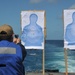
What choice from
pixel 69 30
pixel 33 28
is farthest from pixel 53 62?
pixel 69 30

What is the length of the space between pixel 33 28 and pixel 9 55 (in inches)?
241

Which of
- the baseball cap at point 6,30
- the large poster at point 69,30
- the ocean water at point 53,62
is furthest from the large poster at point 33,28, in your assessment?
the ocean water at point 53,62

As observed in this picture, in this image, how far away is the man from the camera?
259 cm

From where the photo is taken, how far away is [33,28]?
8.72 metres

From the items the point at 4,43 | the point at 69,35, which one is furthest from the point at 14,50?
the point at 69,35

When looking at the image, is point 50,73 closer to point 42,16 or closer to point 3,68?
point 42,16

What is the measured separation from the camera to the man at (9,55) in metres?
2.59

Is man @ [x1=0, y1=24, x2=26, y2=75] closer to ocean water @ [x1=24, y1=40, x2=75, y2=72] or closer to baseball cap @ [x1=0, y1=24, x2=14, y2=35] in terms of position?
baseball cap @ [x1=0, y1=24, x2=14, y2=35]

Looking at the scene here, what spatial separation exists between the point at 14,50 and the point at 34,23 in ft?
19.9

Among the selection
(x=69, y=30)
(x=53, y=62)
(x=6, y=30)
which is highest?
(x=6, y=30)

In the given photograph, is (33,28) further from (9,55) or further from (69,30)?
(9,55)

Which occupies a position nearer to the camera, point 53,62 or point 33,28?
point 33,28

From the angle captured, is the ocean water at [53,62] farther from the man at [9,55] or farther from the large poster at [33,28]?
the man at [9,55]

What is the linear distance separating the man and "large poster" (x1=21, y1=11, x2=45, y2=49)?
227 inches
